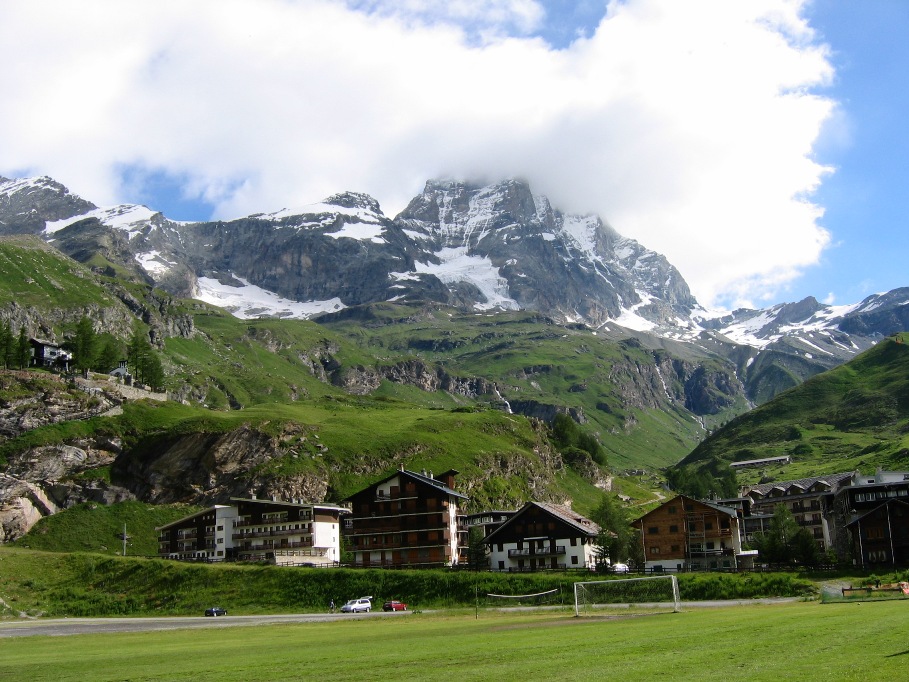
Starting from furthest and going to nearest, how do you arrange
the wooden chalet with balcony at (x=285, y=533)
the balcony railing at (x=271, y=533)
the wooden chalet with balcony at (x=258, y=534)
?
the balcony railing at (x=271, y=533) → the wooden chalet with balcony at (x=258, y=534) → the wooden chalet with balcony at (x=285, y=533)

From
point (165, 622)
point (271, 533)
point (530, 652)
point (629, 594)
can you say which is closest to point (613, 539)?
point (629, 594)

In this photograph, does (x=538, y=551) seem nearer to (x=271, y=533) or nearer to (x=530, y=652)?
(x=271, y=533)

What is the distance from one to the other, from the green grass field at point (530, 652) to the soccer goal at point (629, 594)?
1325 cm

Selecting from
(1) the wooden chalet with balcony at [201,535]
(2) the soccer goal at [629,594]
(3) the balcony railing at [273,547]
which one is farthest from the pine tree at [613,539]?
(1) the wooden chalet with balcony at [201,535]

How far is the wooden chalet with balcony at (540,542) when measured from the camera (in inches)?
5118

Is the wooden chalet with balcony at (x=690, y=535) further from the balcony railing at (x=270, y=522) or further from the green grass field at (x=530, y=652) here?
the green grass field at (x=530, y=652)

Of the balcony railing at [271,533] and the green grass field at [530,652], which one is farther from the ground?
the balcony railing at [271,533]

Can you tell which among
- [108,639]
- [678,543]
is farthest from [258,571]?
[678,543]

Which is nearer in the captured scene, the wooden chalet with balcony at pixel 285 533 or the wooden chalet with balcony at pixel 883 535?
the wooden chalet with balcony at pixel 883 535

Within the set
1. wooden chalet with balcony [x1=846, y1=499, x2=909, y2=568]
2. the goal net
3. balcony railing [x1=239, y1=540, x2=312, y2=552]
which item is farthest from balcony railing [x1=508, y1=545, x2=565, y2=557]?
wooden chalet with balcony [x1=846, y1=499, x2=909, y2=568]

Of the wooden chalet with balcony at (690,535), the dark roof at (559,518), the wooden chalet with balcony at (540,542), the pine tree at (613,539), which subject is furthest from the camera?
the dark roof at (559,518)

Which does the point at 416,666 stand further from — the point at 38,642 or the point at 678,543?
the point at 678,543

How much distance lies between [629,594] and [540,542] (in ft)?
156

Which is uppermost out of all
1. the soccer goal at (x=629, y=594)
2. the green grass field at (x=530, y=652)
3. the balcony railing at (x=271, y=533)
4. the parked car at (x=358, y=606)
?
the balcony railing at (x=271, y=533)
